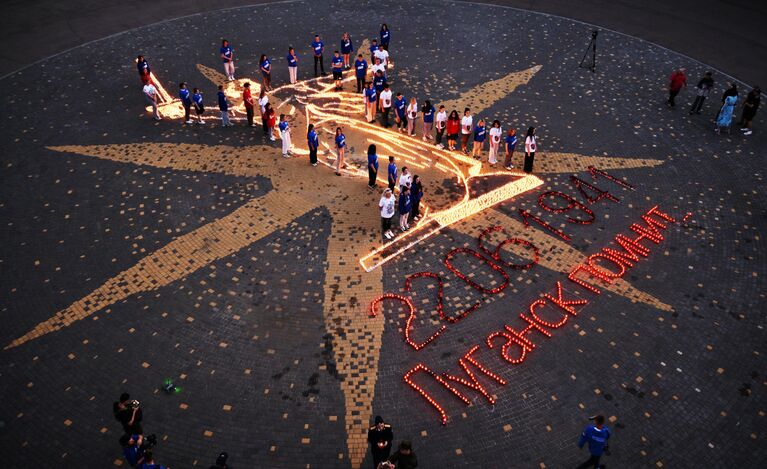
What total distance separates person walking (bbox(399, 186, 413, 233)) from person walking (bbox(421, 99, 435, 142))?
4.04 m

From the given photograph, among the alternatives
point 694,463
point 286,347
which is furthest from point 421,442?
point 694,463

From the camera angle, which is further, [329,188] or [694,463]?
[329,188]

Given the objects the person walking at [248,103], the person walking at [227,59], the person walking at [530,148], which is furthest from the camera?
the person walking at [227,59]

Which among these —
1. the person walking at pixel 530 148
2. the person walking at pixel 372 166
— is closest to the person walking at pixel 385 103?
the person walking at pixel 372 166

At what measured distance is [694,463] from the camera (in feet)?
31.2

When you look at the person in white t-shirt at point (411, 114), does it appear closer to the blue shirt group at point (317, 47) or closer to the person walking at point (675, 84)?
the blue shirt group at point (317, 47)

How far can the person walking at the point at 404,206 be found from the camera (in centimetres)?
1376

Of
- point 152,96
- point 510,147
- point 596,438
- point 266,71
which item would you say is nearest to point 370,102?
point 266,71

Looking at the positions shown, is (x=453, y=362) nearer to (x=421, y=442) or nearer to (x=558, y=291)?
(x=421, y=442)

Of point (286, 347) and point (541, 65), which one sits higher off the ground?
point (541, 65)

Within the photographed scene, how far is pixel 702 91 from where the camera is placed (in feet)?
62.0

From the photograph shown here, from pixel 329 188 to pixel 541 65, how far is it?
11.6m

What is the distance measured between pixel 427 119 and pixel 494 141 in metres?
2.38

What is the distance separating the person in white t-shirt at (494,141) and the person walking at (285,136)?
608 centimetres
